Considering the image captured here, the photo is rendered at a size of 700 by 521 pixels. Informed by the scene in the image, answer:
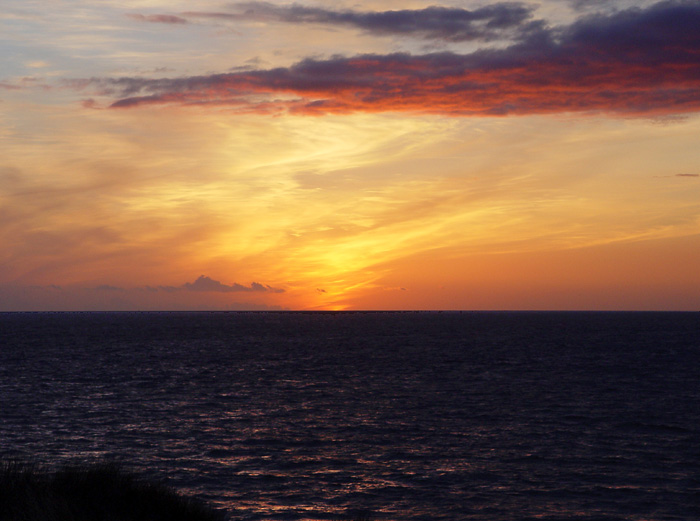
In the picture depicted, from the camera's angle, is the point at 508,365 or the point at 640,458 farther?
the point at 508,365

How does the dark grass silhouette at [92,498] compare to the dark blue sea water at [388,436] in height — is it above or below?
above

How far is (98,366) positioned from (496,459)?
6393cm

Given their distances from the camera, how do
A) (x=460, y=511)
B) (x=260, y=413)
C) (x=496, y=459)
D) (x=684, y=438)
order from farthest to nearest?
(x=260, y=413)
(x=684, y=438)
(x=496, y=459)
(x=460, y=511)

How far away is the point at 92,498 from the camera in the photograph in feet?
62.4

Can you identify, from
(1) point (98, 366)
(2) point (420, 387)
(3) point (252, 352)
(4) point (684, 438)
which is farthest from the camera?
(3) point (252, 352)

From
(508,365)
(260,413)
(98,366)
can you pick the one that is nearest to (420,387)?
(260,413)

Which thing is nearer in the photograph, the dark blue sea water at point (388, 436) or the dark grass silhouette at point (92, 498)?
the dark grass silhouette at point (92, 498)

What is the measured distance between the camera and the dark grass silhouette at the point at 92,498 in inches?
648

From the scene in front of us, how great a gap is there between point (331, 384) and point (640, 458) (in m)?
35.5

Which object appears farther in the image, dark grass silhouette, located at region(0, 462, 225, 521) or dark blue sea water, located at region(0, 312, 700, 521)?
dark blue sea water, located at region(0, 312, 700, 521)

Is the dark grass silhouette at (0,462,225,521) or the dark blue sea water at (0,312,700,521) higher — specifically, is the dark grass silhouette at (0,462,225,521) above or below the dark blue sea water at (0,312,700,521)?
above

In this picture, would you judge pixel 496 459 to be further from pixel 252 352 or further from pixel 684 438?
pixel 252 352

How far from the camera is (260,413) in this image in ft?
156

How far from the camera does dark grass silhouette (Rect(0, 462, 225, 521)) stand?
1647cm
